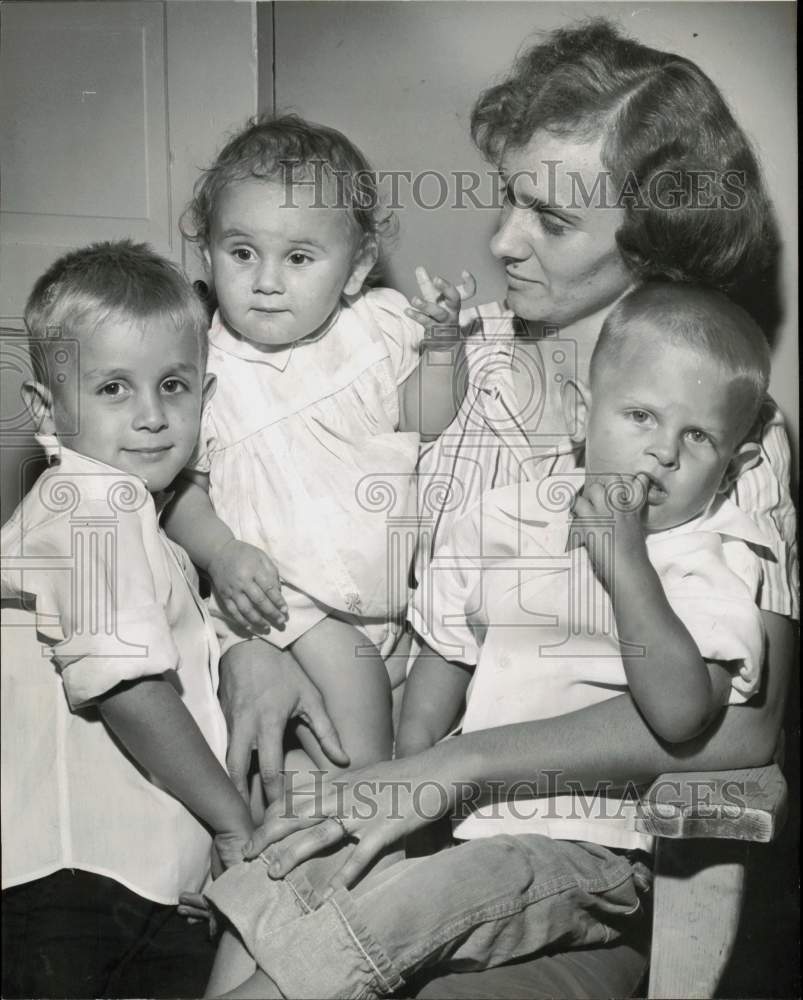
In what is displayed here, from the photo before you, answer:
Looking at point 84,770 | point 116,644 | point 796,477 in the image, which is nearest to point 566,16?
point 796,477

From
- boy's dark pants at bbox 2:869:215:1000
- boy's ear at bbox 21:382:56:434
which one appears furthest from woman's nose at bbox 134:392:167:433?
boy's dark pants at bbox 2:869:215:1000

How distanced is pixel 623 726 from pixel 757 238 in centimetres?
58

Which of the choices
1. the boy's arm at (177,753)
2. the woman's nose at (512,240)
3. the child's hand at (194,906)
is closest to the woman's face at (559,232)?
the woman's nose at (512,240)

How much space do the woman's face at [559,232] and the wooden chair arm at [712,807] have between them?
53 centimetres

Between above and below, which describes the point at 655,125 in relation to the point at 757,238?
above

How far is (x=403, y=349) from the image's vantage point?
4.72 feet

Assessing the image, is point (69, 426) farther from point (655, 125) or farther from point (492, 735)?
point (655, 125)

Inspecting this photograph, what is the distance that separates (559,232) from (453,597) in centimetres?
43

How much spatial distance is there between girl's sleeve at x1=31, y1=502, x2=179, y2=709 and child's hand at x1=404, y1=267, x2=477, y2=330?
1.26 feet

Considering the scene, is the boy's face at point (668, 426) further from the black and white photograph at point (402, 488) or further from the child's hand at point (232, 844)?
the child's hand at point (232, 844)

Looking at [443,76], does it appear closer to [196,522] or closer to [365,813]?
[196,522]

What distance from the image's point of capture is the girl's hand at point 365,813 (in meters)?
1.36

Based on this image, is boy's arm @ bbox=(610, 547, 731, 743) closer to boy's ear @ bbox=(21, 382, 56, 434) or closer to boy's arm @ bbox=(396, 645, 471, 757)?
boy's arm @ bbox=(396, 645, 471, 757)

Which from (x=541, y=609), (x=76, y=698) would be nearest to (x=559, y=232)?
(x=541, y=609)
